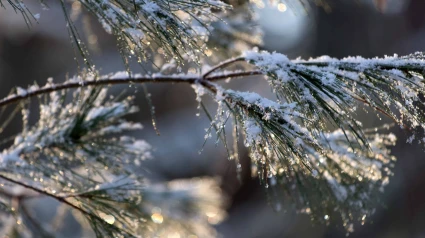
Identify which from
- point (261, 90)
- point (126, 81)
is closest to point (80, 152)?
point (126, 81)

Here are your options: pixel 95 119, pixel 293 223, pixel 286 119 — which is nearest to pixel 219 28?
pixel 95 119

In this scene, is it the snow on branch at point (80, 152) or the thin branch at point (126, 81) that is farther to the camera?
the snow on branch at point (80, 152)

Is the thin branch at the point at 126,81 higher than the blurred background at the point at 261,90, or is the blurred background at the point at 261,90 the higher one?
the blurred background at the point at 261,90

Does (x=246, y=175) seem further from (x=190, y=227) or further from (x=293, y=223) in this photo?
(x=190, y=227)

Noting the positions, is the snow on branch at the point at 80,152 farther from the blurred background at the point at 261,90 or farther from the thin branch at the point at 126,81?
the blurred background at the point at 261,90

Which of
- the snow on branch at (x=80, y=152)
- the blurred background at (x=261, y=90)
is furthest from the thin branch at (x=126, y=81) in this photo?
the blurred background at (x=261, y=90)

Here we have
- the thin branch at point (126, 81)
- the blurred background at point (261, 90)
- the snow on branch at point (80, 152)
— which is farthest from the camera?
the blurred background at point (261, 90)

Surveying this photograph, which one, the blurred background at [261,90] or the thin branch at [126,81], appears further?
the blurred background at [261,90]

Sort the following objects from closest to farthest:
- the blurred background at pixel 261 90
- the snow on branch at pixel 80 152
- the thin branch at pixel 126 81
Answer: the thin branch at pixel 126 81, the snow on branch at pixel 80 152, the blurred background at pixel 261 90
